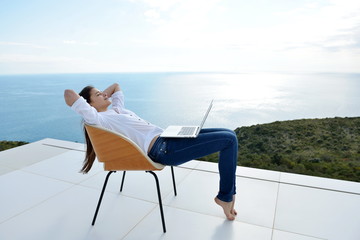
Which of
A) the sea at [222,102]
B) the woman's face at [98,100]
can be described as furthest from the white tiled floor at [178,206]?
the woman's face at [98,100]

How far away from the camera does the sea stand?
703 centimetres

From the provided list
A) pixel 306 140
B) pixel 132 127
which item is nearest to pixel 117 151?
pixel 132 127

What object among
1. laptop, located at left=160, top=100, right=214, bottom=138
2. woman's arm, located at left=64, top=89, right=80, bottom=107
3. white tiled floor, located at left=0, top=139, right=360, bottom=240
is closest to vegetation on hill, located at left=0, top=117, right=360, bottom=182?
white tiled floor, located at left=0, top=139, right=360, bottom=240

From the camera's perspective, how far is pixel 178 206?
1845 millimetres

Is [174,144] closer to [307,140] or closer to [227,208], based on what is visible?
[227,208]

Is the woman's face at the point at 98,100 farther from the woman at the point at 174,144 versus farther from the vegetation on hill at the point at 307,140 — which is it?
the vegetation on hill at the point at 307,140

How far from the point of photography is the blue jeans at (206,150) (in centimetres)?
148

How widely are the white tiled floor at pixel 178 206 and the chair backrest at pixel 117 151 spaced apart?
16.9 inches

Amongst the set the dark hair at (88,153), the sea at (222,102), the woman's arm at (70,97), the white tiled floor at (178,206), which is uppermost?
the woman's arm at (70,97)

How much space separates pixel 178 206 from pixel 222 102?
10.3ft

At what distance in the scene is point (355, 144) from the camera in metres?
5.10

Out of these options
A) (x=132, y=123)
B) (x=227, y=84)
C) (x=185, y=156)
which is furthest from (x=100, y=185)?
(x=227, y=84)

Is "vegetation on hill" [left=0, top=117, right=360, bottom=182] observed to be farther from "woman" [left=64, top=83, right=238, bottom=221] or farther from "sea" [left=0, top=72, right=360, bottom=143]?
"woman" [left=64, top=83, right=238, bottom=221]

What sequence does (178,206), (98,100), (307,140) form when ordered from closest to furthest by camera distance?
1. (98,100)
2. (178,206)
3. (307,140)
